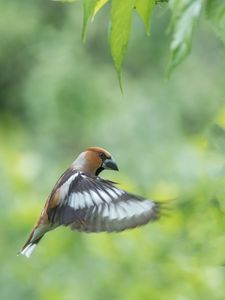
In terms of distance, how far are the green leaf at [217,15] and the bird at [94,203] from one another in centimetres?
41

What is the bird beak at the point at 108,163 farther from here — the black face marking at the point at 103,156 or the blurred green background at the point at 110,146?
the blurred green background at the point at 110,146

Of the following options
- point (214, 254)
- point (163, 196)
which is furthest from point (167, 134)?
point (214, 254)

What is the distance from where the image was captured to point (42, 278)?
13.1ft

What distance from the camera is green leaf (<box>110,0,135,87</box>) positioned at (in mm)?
1147

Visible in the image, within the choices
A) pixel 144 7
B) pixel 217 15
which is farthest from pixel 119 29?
pixel 217 15

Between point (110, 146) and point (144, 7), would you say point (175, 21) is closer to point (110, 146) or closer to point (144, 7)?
point (144, 7)

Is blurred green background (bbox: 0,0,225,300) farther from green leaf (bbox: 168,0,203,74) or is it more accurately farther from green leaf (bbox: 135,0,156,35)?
green leaf (bbox: 168,0,203,74)

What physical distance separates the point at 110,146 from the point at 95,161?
4.79 meters

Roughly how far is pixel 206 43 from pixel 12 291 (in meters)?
3.78

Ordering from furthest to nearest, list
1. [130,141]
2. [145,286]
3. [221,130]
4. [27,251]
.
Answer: [130,141] → [145,286] → [221,130] → [27,251]

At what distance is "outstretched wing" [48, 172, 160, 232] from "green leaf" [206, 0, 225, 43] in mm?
414

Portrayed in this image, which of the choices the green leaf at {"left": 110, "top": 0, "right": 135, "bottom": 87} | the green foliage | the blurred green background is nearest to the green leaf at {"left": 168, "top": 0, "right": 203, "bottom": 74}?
the green foliage

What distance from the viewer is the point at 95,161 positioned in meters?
1.59

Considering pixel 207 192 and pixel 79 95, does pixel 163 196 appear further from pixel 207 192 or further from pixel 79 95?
pixel 79 95
